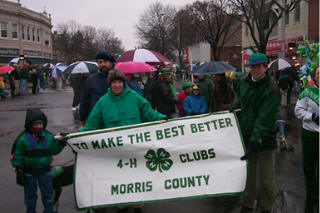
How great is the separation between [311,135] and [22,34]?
45.8m

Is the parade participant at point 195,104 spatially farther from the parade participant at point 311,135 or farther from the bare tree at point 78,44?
the bare tree at point 78,44

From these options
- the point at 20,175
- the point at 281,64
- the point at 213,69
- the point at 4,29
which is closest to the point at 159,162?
the point at 20,175

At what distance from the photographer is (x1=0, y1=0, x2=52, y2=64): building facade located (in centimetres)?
4066

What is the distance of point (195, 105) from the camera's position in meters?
6.56

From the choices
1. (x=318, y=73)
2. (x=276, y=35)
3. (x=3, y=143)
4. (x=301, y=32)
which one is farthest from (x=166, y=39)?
(x=318, y=73)

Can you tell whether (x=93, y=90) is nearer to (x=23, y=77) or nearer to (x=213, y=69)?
(x=213, y=69)

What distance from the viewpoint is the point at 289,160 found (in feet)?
20.8

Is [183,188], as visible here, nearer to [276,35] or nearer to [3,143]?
[3,143]

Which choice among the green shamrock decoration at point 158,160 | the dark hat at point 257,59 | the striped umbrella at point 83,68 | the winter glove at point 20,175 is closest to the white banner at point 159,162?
→ the green shamrock decoration at point 158,160

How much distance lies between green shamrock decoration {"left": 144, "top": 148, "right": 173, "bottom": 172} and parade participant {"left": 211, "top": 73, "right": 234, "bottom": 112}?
2747mm

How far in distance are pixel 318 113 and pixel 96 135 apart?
8.81 ft

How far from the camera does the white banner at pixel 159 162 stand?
12.2 feet

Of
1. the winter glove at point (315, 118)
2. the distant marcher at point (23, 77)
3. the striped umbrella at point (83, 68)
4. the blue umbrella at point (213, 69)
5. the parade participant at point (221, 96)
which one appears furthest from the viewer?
the distant marcher at point (23, 77)

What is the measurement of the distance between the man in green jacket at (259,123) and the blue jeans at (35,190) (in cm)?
226
